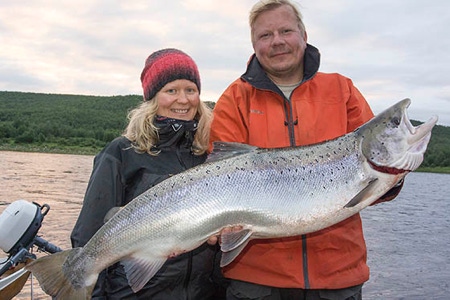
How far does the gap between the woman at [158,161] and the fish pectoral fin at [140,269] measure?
28cm

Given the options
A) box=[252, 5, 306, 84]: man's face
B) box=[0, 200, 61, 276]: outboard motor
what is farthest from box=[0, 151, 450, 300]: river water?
box=[252, 5, 306, 84]: man's face

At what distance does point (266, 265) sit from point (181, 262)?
69cm

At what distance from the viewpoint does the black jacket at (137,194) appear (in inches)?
149

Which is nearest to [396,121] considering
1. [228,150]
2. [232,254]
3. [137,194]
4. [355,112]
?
[355,112]

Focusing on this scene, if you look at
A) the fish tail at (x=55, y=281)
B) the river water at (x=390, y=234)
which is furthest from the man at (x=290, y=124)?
the river water at (x=390, y=234)

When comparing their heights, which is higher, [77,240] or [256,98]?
[256,98]

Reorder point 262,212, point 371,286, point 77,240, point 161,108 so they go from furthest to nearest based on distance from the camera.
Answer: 1. point 371,286
2. point 161,108
3. point 77,240
4. point 262,212

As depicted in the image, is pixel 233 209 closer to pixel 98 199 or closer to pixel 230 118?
pixel 230 118

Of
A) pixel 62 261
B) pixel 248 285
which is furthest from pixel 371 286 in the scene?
pixel 62 261

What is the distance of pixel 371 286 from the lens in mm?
11617

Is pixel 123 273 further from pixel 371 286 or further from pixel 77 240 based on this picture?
pixel 371 286

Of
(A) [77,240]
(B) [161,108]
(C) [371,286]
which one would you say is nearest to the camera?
(A) [77,240]

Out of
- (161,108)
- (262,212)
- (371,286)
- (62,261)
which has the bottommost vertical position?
(371,286)

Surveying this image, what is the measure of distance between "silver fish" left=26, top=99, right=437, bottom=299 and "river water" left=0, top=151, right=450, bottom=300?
8.17 feet
